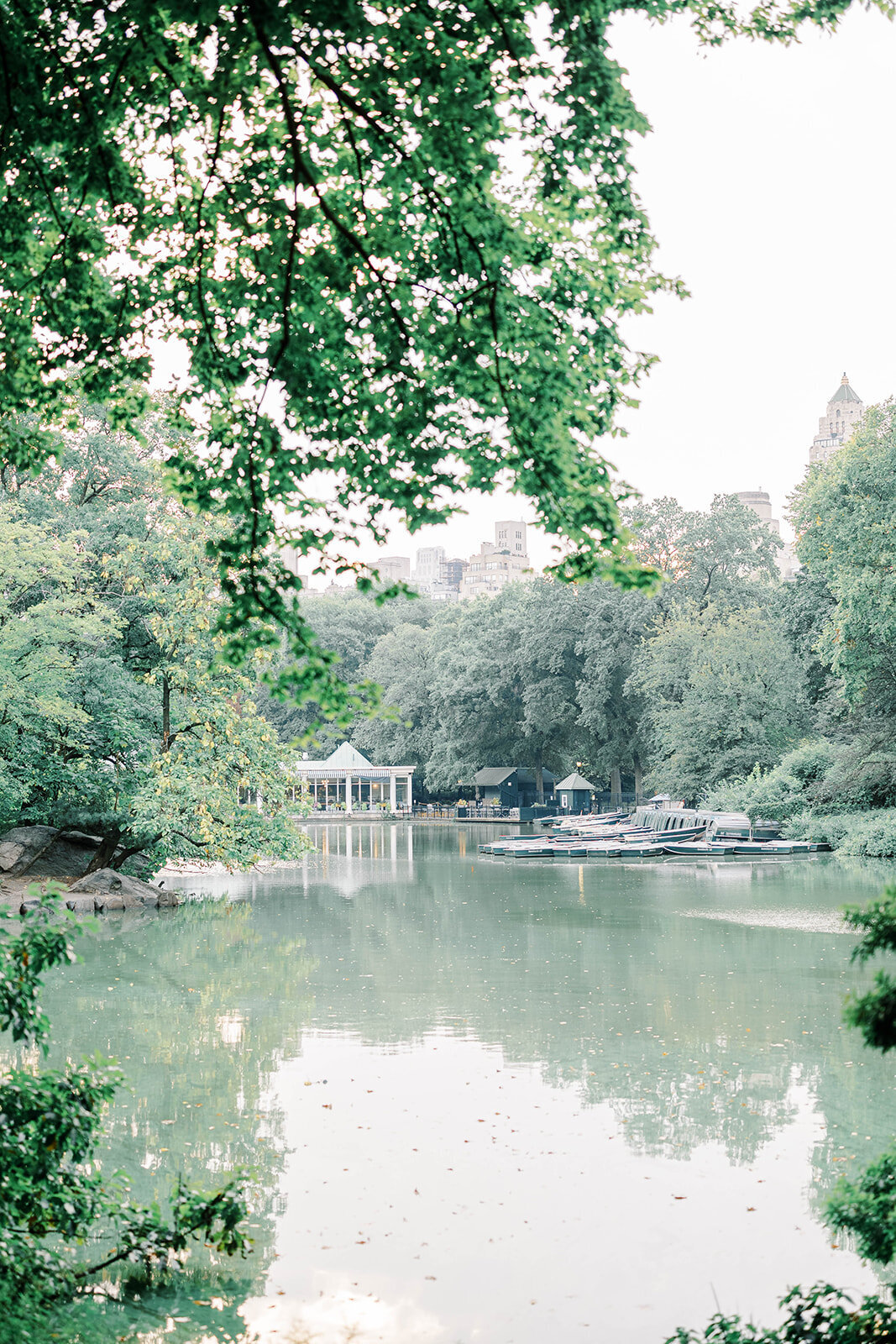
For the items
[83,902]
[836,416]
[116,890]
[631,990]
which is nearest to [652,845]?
[116,890]

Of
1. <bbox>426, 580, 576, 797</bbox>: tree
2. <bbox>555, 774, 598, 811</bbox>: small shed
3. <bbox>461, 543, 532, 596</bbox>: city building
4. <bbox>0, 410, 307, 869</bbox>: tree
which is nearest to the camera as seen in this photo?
<bbox>0, 410, 307, 869</bbox>: tree

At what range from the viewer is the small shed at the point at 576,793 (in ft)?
165

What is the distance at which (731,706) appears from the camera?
39469mm

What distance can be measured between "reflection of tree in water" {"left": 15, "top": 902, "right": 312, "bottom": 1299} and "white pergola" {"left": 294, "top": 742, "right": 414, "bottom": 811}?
3780cm

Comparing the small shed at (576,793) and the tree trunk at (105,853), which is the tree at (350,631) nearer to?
the small shed at (576,793)

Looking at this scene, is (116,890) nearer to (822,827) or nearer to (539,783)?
(822,827)

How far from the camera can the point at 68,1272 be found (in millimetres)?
4961

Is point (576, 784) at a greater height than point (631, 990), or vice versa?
point (576, 784)

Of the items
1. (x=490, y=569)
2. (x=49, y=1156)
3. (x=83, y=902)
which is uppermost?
(x=490, y=569)

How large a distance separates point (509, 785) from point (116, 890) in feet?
126

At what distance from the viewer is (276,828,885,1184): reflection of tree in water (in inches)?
351

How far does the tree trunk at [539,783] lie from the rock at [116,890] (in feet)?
123

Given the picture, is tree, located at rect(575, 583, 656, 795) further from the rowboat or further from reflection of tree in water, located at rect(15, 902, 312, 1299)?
reflection of tree in water, located at rect(15, 902, 312, 1299)

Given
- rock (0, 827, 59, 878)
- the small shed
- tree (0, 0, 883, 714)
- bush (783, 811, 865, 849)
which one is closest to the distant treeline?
bush (783, 811, 865, 849)
